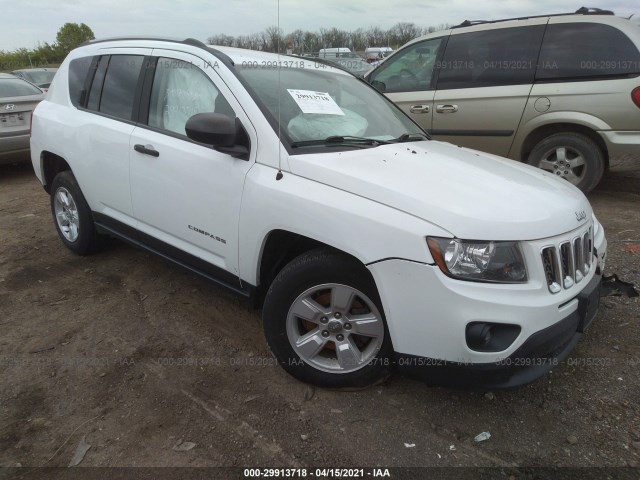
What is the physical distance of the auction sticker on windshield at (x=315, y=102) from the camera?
2811 millimetres

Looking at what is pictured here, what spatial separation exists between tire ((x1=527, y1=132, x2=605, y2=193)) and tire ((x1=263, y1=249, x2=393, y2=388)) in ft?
13.1

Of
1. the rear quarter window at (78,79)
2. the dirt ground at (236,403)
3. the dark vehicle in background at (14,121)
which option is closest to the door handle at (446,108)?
the dirt ground at (236,403)

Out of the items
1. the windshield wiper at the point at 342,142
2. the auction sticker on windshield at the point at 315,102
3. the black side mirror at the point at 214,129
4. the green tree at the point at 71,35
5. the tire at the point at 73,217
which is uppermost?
the green tree at the point at 71,35

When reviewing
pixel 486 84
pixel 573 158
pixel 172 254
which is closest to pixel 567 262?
pixel 172 254

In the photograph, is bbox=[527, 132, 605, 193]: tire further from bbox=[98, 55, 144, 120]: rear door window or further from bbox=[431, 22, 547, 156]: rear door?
bbox=[98, 55, 144, 120]: rear door window

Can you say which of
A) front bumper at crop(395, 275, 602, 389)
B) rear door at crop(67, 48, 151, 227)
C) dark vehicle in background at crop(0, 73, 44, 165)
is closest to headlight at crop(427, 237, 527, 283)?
front bumper at crop(395, 275, 602, 389)

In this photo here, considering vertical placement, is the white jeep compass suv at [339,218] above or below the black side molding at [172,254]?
above

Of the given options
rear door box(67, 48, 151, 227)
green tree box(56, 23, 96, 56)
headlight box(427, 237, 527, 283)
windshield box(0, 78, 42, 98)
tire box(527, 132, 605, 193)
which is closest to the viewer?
headlight box(427, 237, 527, 283)

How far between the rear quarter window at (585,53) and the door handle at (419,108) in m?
1.28

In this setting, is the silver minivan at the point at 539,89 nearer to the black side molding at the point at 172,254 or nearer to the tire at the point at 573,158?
the tire at the point at 573,158

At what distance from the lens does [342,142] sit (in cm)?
268

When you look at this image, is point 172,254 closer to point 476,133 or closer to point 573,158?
point 476,133

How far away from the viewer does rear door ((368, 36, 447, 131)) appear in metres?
5.96

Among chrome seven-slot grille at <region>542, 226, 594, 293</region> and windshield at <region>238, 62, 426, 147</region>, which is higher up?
windshield at <region>238, 62, 426, 147</region>
